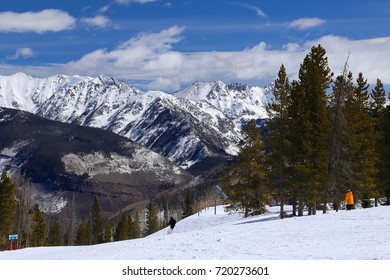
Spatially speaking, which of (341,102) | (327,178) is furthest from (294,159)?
(341,102)

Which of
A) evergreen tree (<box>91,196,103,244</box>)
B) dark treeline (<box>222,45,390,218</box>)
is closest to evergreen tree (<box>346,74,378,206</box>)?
dark treeline (<box>222,45,390,218</box>)

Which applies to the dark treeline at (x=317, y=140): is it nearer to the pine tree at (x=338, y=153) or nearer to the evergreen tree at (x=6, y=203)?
the pine tree at (x=338, y=153)

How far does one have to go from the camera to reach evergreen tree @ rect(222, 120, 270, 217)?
1919 inches

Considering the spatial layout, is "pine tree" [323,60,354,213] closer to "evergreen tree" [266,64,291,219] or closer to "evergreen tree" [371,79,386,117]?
"evergreen tree" [266,64,291,219]

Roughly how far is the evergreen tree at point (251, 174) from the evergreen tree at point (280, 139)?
486cm

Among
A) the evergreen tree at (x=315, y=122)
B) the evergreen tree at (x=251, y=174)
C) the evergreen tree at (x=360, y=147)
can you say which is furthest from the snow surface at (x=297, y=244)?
the evergreen tree at (x=251, y=174)

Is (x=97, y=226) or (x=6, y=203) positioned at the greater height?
(x=6, y=203)

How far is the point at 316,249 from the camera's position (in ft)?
69.5

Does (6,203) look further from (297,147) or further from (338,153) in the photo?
(338,153)

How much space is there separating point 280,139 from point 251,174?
31.3 feet

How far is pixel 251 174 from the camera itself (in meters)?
49.6

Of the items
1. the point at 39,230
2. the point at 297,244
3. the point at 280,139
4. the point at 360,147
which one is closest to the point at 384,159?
the point at 360,147

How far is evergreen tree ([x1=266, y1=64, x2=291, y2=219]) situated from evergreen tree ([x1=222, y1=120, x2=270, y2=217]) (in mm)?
4862
